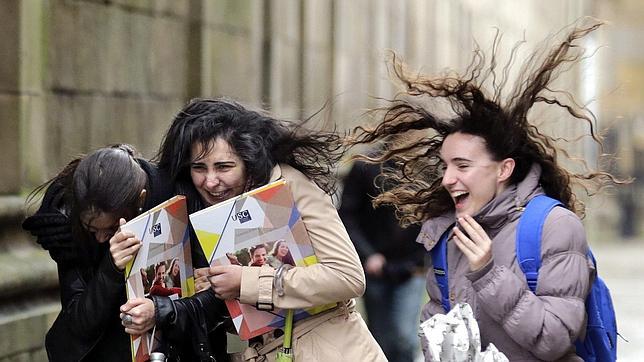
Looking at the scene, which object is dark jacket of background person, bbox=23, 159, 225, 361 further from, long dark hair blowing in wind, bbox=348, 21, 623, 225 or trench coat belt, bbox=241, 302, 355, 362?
long dark hair blowing in wind, bbox=348, 21, 623, 225

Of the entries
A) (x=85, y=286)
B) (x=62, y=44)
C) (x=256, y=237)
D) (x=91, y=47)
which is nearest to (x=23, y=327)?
(x=62, y=44)

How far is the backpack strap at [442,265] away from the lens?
5.12 meters

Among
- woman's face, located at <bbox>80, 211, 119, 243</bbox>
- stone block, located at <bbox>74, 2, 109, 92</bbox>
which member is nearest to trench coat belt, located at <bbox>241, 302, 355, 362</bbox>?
woman's face, located at <bbox>80, 211, 119, 243</bbox>

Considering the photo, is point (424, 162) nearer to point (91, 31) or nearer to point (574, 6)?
point (91, 31)

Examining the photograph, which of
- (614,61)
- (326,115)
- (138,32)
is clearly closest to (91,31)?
(138,32)

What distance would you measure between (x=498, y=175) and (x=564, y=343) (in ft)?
2.13

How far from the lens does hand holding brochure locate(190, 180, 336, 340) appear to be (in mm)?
4879

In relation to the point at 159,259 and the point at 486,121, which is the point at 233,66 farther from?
the point at 159,259

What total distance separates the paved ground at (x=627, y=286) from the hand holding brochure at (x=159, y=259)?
26.4 feet

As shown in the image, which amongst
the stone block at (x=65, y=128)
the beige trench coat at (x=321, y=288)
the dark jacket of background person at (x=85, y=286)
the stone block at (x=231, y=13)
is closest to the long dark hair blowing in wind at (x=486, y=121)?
the beige trench coat at (x=321, y=288)

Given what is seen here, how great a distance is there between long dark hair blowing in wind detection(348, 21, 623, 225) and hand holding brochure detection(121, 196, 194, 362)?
0.74 m

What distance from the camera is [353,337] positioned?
509cm

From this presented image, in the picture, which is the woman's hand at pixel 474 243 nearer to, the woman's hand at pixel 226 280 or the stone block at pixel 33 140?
the woman's hand at pixel 226 280

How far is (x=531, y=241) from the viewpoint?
4.84 meters
